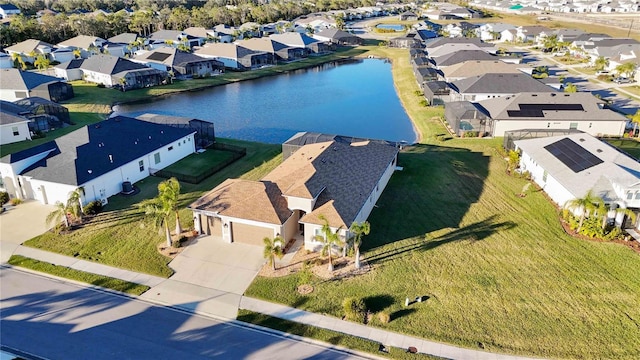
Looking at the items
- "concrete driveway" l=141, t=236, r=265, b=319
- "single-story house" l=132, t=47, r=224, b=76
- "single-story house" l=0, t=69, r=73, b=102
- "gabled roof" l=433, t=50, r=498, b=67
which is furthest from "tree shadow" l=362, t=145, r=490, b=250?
"single-story house" l=132, t=47, r=224, b=76

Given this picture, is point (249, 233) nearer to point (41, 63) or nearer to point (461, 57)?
point (461, 57)

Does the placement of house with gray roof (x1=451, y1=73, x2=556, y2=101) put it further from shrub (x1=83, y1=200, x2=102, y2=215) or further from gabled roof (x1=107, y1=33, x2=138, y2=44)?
gabled roof (x1=107, y1=33, x2=138, y2=44)

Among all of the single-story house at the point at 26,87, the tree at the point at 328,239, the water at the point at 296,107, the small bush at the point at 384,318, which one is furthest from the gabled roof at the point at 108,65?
the small bush at the point at 384,318

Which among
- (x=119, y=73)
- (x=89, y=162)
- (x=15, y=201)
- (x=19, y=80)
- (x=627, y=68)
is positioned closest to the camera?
(x=15, y=201)

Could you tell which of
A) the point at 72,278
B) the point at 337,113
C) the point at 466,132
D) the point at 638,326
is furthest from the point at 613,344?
the point at 337,113

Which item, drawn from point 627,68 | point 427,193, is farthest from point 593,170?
point 627,68

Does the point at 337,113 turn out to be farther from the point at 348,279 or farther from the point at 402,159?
the point at 348,279
